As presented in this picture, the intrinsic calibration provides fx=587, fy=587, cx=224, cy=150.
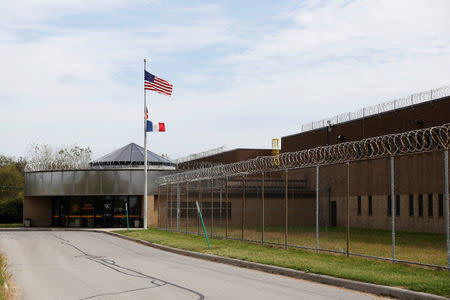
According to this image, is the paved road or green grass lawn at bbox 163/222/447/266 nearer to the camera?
the paved road

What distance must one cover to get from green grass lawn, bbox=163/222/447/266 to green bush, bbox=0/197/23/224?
4147 cm

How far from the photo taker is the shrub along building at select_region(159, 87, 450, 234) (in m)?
20.1

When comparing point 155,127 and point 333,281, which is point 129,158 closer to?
point 155,127

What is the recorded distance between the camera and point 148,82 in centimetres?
3759

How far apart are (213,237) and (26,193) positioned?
27.2m

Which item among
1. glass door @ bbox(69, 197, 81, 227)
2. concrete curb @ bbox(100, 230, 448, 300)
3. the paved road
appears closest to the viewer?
concrete curb @ bbox(100, 230, 448, 300)

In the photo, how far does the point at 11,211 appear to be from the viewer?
57.2 m

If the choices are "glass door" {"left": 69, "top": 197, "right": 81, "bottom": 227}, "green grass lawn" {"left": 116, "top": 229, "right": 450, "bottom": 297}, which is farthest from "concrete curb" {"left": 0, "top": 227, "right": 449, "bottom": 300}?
"glass door" {"left": 69, "top": 197, "right": 81, "bottom": 227}

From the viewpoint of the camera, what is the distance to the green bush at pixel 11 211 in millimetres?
57031

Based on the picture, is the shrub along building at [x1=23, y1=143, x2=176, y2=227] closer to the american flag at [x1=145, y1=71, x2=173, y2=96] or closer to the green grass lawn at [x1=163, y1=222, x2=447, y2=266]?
the american flag at [x1=145, y1=71, x2=173, y2=96]

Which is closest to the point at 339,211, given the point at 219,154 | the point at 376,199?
the point at 376,199

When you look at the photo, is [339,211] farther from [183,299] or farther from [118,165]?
[118,165]

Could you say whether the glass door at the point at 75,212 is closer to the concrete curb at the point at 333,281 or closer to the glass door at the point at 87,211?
the glass door at the point at 87,211

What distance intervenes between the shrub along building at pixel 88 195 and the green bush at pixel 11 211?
839cm
